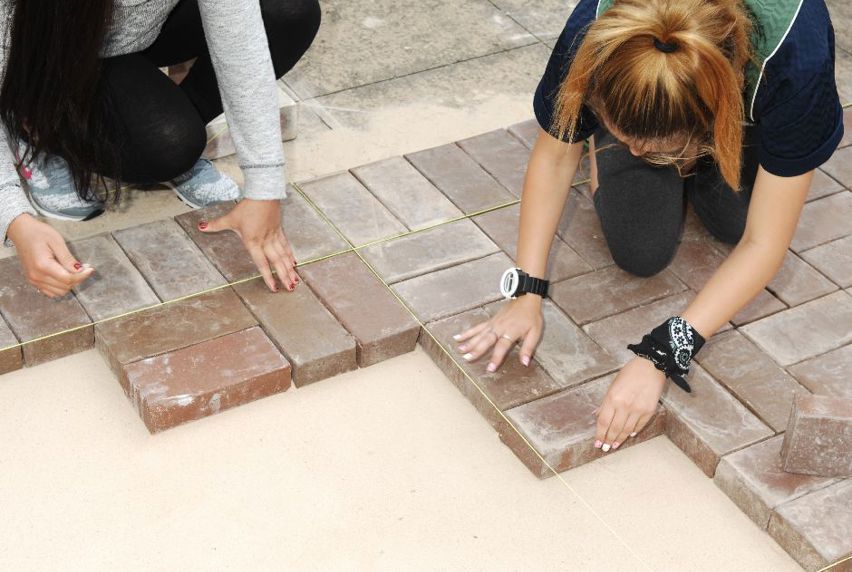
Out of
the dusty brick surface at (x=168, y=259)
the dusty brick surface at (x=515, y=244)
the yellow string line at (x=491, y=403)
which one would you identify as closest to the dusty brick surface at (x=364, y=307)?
the yellow string line at (x=491, y=403)

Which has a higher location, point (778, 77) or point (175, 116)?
point (778, 77)

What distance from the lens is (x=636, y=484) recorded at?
2.24 m

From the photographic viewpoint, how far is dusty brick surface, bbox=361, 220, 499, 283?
8.63 feet

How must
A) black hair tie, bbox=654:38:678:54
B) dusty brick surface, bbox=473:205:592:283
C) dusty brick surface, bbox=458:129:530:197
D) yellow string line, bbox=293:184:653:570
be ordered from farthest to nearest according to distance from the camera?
1. dusty brick surface, bbox=458:129:530:197
2. dusty brick surface, bbox=473:205:592:283
3. yellow string line, bbox=293:184:653:570
4. black hair tie, bbox=654:38:678:54

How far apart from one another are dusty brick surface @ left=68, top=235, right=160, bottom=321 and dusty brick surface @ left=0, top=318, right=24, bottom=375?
0.55 ft

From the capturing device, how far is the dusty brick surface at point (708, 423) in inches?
87.9

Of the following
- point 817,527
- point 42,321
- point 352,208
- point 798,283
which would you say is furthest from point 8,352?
point 798,283

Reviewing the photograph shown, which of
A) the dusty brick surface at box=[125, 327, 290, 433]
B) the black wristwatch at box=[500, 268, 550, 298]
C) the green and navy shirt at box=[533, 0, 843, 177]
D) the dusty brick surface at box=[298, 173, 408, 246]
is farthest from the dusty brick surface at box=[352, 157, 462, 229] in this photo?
the green and navy shirt at box=[533, 0, 843, 177]

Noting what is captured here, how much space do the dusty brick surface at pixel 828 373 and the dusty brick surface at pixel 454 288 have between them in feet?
2.27

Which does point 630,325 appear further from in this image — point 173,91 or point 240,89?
point 173,91

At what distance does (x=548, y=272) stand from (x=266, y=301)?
67cm

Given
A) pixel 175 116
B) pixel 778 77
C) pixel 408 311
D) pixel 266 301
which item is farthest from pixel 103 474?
pixel 778 77

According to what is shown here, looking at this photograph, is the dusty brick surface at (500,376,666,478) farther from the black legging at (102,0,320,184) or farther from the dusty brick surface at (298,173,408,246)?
the black legging at (102,0,320,184)

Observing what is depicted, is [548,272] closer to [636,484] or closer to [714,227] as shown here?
[714,227]
